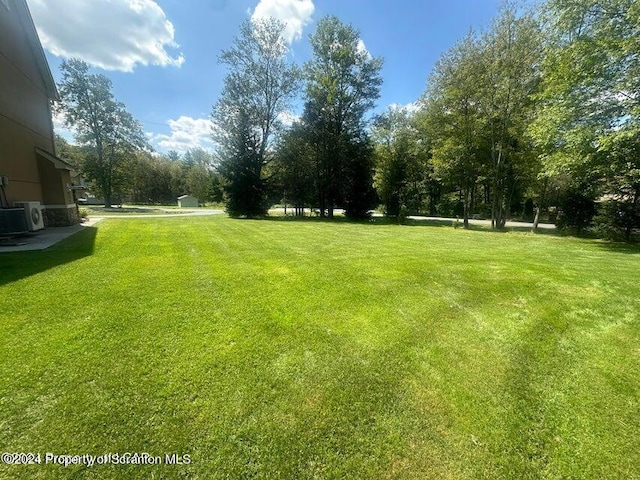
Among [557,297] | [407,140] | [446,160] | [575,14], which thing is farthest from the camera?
[407,140]

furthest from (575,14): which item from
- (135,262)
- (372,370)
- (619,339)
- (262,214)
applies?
(262,214)

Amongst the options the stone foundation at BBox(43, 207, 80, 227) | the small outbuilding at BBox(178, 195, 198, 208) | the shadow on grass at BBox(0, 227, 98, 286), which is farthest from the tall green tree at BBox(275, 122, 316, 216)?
the small outbuilding at BBox(178, 195, 198, 208)

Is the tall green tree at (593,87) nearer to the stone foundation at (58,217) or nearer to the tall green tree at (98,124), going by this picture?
the stone foundation at (58,217)

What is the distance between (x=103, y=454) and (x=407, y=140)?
30225mm

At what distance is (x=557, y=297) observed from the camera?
4.82m

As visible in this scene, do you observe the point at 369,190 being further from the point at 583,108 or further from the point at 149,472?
the point at 149,472

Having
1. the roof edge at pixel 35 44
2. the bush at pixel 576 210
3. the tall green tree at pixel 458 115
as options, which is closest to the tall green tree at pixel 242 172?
the roof edge at pixel 35 44

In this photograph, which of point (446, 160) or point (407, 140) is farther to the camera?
point (407, 140)

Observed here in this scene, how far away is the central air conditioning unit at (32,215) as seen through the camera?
29.8ft

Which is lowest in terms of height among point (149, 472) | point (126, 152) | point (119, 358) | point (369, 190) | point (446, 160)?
point (149, 472)

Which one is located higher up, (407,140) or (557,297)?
(407,140)

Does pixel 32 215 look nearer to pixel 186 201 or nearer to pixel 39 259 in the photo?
pixel 39 259

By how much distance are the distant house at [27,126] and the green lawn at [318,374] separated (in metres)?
7.30

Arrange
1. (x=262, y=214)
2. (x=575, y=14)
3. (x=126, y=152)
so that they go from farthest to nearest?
(x=126, y=152) → (x=262, y=214) → (x=575, y=14)
